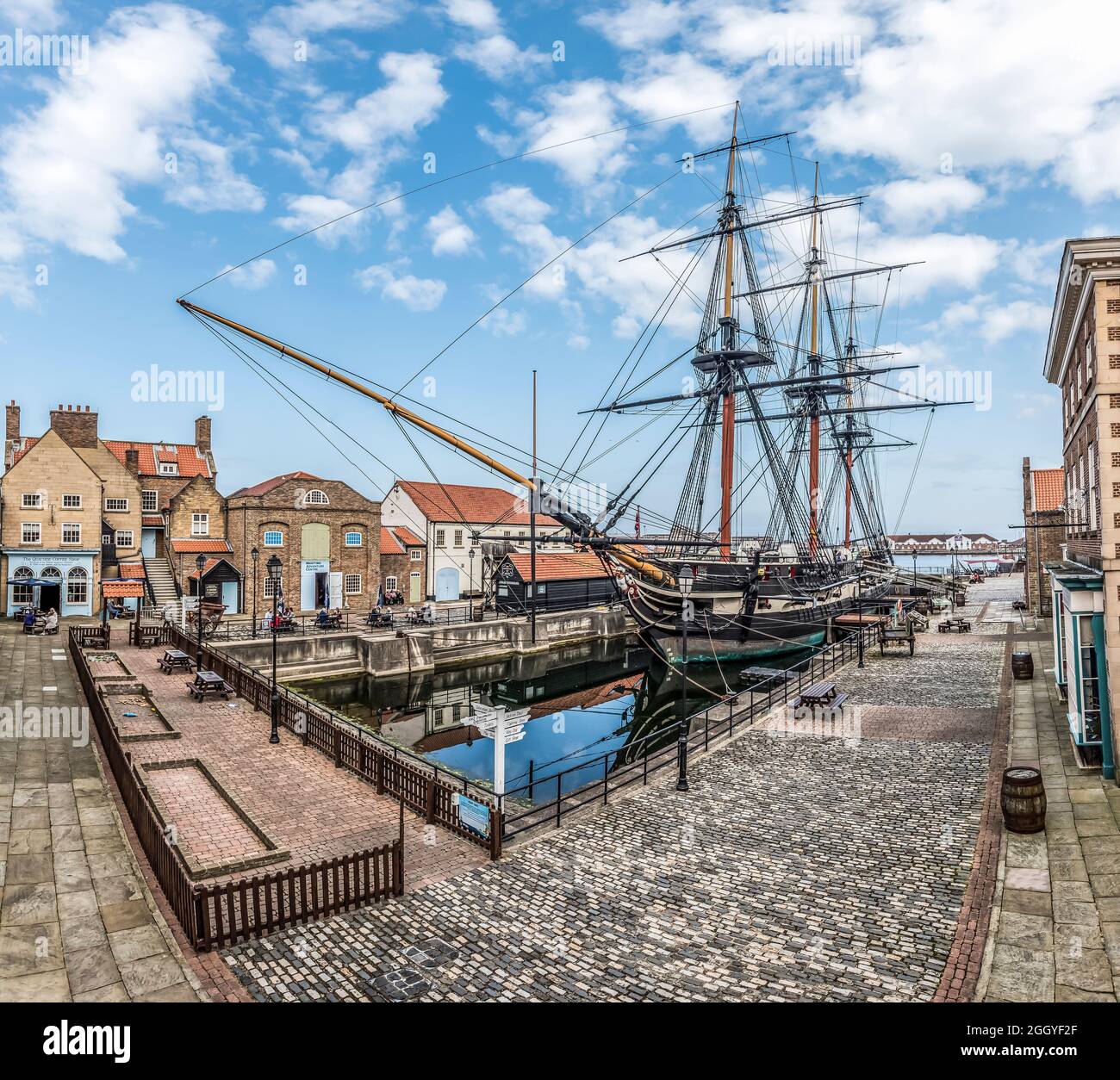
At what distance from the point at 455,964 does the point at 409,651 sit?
2877 centimetres

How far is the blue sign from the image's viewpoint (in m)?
11.1

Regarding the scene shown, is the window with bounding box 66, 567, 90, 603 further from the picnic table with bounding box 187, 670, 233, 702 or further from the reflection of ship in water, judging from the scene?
the picnic table with bounding box 187, 670, 233, 702

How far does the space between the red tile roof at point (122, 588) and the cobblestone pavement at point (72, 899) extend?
2281 centimetres

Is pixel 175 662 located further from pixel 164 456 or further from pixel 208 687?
pixel 164 456

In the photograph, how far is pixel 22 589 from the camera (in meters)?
38.2

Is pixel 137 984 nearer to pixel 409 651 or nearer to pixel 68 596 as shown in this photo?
pixel 409 651

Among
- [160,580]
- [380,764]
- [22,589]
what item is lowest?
[380,764]

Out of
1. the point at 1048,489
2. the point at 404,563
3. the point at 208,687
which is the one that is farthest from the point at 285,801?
the point at 1048,489

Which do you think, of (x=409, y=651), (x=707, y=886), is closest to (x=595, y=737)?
(x=409, y=651)

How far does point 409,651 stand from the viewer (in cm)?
3578

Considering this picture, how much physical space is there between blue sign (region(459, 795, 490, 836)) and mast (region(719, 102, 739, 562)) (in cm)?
3021

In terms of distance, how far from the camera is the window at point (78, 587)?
39375 millimetres

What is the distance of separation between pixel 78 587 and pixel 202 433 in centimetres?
1464
